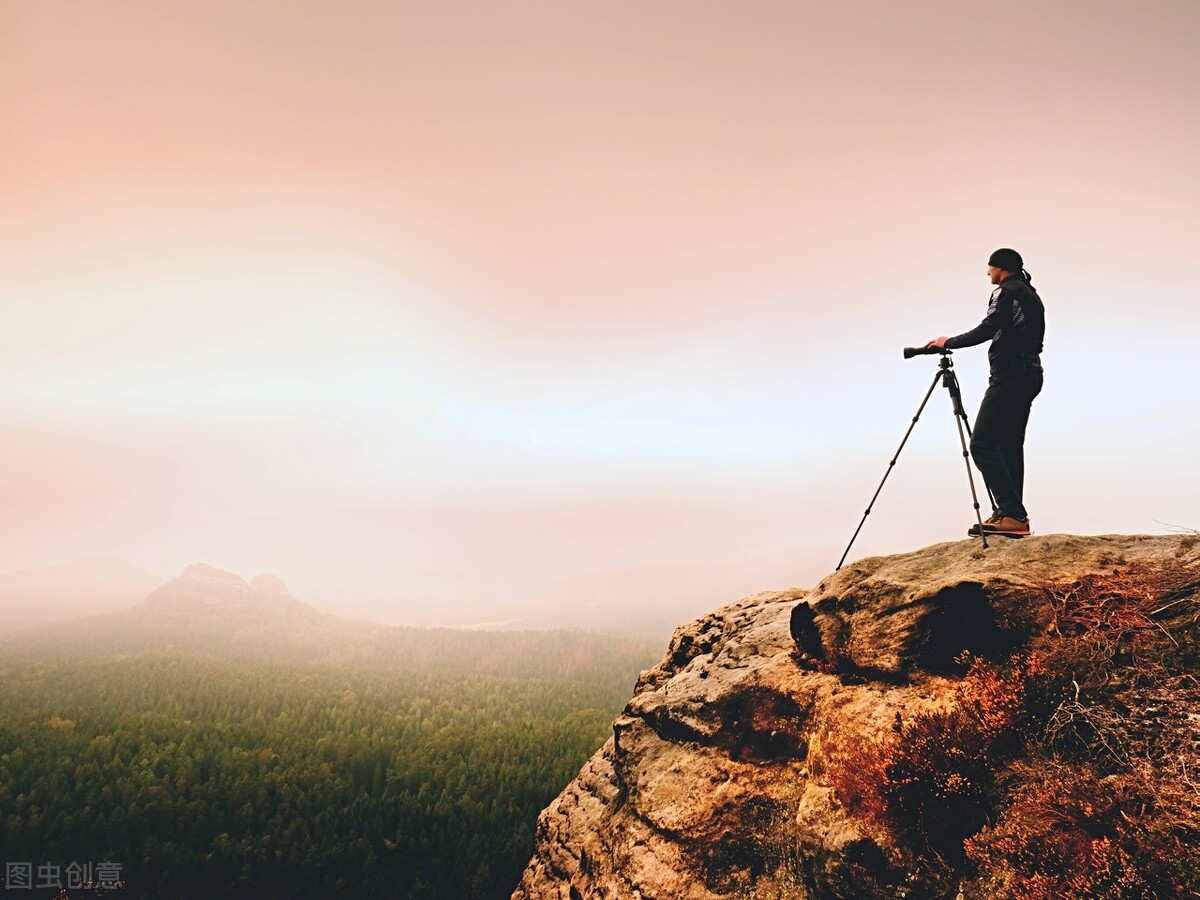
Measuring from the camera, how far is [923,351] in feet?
29.9

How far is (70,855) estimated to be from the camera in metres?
24.7

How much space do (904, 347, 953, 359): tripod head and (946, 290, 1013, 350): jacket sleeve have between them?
0.64 ft

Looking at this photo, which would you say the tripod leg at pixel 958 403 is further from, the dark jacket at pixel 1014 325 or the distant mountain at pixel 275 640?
the distant mountain at pixel 275 640

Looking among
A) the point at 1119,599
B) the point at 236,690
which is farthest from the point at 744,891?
the point at 236,690

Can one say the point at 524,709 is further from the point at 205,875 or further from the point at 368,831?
the point at 205,875

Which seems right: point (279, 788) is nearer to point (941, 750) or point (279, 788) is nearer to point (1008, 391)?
point (941, 750)

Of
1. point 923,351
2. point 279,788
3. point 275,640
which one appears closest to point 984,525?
point 923,351

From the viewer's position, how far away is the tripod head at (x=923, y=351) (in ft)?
29.4

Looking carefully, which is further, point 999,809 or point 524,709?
point 524,709

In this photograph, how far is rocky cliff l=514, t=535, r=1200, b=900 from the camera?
4969 millimetres

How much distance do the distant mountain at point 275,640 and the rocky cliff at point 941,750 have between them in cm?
12843

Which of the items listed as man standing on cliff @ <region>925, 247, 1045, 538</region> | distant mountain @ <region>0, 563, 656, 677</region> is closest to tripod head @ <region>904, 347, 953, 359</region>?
man standing on cliff @ <region>925, 247, 1045, 538</region>

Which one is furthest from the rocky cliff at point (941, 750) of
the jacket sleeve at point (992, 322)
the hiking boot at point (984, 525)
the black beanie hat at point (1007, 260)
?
the black beanie hat at point (1007, 260)

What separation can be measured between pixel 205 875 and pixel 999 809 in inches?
1377
